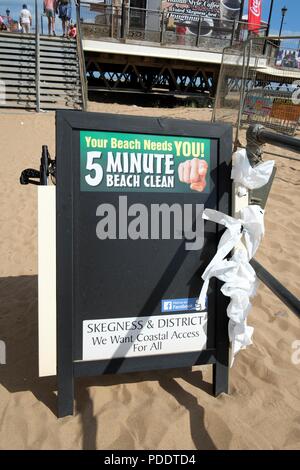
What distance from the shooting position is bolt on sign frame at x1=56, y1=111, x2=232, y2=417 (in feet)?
7.57

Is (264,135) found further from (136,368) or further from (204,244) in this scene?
(136,368)

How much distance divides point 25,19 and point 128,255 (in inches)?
720

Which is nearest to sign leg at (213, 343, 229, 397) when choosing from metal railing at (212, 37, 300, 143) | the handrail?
metal railing at (212, 37, 300, 143)

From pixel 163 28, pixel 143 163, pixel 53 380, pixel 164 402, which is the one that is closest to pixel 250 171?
pixel 143 163

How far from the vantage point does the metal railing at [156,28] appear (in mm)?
17984

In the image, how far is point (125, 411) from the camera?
2.53m

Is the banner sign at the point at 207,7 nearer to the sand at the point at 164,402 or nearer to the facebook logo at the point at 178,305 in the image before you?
the sand at the point at 164,402

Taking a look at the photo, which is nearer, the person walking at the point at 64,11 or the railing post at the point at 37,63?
the railing post at the point at 37,63

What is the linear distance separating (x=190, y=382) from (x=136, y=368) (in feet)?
1.61

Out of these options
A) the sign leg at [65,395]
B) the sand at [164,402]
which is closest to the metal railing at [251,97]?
the sand at [164,402]

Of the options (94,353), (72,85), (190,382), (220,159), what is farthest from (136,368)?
(72,85)

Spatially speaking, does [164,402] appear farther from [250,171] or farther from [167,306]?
[250,171]

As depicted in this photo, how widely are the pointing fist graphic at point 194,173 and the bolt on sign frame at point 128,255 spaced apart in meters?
0.02

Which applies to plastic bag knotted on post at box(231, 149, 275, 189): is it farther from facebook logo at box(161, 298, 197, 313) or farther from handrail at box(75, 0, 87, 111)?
handrail at box(75, 0, 87, 111)
